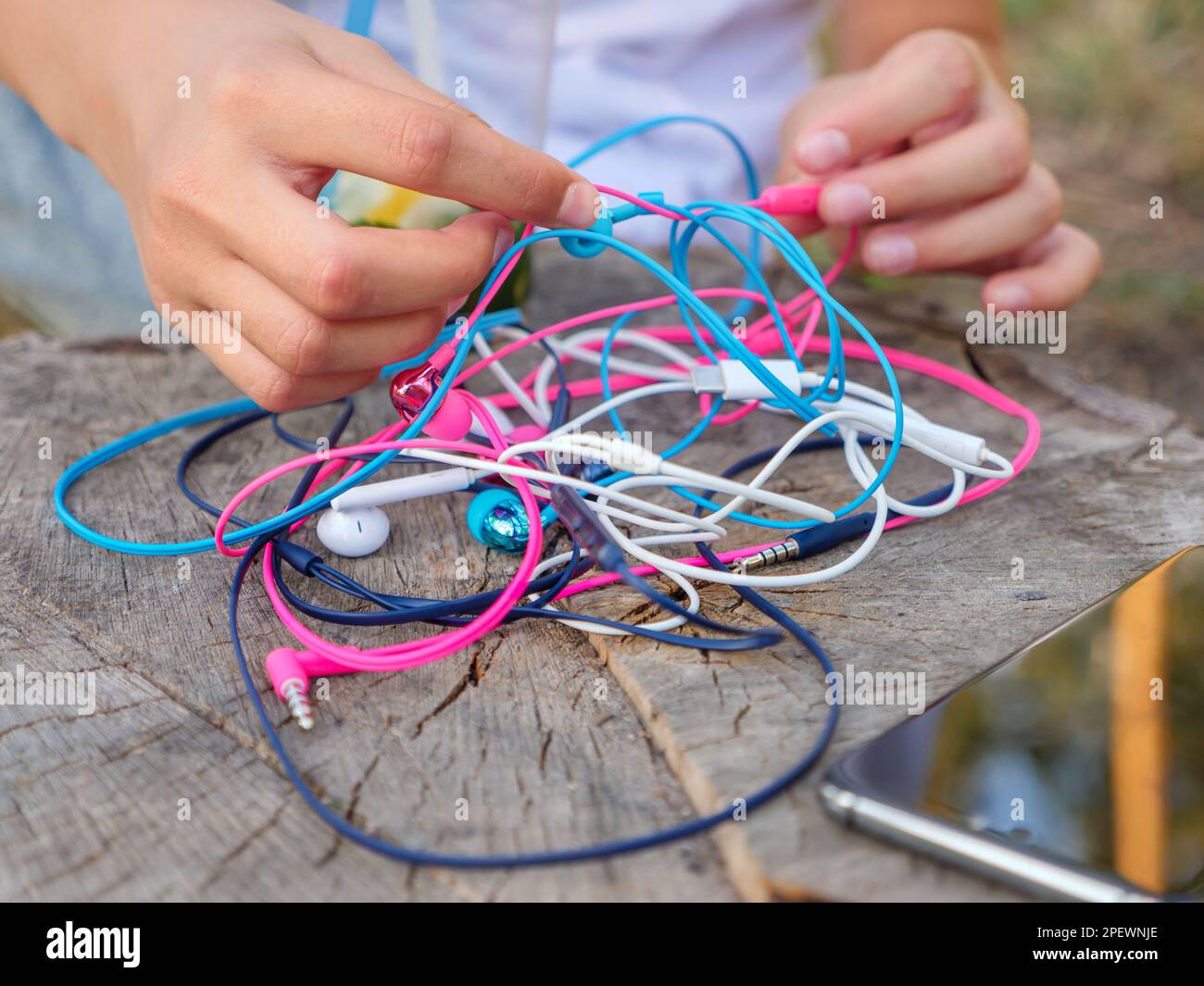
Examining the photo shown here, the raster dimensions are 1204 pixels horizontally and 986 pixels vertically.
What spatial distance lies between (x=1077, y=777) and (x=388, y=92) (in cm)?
55

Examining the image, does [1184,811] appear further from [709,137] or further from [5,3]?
[709,137]

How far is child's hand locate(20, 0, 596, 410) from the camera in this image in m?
0.61

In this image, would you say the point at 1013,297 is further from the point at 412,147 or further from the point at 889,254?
the point at 412,147

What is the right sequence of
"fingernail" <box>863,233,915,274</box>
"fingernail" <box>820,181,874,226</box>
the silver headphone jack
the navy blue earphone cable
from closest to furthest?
the navy blue earphone cable, the silver headphone jack, "fingernail" <box>820,181,874,226</box>, "fingernail" <box>863,233,915,274</box>

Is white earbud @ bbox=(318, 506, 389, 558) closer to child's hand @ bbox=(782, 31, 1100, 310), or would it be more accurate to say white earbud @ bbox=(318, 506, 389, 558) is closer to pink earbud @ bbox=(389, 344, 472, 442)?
pink earbud @ bbox=(389, 344, 472, 442)

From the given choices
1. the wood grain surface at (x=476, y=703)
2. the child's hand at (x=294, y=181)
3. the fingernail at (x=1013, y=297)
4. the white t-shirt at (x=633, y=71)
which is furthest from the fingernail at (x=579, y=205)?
the fingernail at (x=1013, y=297)

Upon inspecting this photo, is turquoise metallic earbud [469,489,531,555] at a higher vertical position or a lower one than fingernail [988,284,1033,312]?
lower

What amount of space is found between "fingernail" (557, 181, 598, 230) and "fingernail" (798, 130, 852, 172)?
0.40 m

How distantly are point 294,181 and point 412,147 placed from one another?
106 mm

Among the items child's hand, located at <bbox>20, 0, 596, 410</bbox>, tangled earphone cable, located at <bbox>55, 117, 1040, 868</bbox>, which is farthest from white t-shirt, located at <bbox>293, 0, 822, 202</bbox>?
child's hand, located at <bbox>20, 0, 596, 410</bbox>

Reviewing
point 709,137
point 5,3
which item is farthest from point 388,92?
point 709,137

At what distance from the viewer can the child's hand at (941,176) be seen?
100cm

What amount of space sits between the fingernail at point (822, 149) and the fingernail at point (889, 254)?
110 mm

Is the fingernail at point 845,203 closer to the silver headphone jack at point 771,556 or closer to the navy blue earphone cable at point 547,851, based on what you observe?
the silver headphone jack at point 771,556
